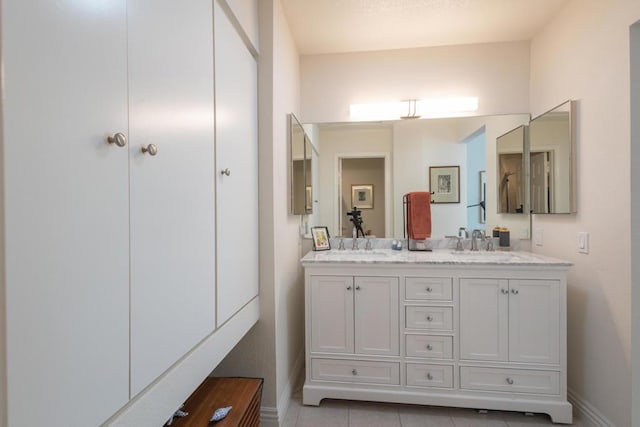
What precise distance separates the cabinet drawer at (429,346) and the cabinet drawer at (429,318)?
59 millimetres

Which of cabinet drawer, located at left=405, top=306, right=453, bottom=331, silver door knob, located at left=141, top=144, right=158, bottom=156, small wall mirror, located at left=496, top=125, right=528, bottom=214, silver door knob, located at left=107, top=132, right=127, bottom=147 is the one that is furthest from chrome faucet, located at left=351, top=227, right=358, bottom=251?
silver door knob, located at left=107, top=132, right=127, bottom=147

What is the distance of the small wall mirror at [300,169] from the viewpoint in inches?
83.4

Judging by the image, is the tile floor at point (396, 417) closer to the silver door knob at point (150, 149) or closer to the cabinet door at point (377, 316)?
the cabinet door at point (377, 316)

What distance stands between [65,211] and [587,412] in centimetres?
253

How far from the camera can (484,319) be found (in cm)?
181

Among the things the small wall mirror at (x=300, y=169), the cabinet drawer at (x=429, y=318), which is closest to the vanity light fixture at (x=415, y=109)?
the small wall mirror at (x=300, y=169)

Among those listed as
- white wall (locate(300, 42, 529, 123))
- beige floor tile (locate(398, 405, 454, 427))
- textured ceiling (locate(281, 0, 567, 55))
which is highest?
textured ceiling (locate(281, 0, 567, 55))

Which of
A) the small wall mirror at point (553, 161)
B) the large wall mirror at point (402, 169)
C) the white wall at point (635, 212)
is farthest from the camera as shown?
the large wall mirror at point (402, 169)

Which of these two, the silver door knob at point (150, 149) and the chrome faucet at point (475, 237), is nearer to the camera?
the silver door knob at point (150, 149)

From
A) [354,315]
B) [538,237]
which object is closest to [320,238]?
[354,315]

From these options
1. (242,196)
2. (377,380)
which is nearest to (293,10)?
(242,196)

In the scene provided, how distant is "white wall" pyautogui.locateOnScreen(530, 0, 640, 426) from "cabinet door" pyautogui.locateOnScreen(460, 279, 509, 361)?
0.45 m

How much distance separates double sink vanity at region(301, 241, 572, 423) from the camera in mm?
1768

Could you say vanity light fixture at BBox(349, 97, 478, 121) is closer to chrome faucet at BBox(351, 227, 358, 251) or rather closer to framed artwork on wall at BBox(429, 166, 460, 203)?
framed artwork on wall at BBox(429, 166, 460, 203)
